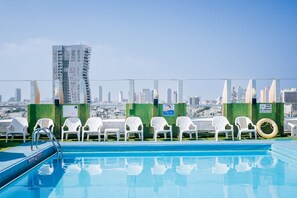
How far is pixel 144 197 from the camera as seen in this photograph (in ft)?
14.2

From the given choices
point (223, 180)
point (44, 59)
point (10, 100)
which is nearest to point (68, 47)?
point (44, 59)

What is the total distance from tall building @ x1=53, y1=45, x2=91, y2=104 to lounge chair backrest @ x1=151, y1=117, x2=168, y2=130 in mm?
2252

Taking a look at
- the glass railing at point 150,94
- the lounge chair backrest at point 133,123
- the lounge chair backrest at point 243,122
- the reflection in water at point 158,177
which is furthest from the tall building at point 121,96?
the lounge chair backrest at point 243,122

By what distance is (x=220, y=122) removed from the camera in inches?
370

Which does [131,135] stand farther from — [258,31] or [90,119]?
[258,31]

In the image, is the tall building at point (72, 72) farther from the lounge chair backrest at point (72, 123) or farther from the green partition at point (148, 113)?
the green partition at point (148, 113)

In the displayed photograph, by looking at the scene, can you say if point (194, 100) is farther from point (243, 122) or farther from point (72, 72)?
point (72, 72)

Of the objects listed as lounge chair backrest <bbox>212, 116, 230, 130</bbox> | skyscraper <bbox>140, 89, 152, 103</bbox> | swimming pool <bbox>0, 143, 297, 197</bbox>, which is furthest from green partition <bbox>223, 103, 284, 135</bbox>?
skyscraper <bbox>140, 89, 152, 103</bbox>

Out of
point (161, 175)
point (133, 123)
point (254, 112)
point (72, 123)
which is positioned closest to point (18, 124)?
point (72, 123)

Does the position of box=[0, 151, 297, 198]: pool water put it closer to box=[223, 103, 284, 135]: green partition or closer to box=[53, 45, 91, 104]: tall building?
box=[223, 103, 284, 135]: green partition

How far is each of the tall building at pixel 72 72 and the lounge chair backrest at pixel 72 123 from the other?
0.67 metres

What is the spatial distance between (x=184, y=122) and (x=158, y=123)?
31.0 inches

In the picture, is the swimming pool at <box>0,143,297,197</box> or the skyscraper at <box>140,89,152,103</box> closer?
the swimming pool at <box>0,143,297,197</box>

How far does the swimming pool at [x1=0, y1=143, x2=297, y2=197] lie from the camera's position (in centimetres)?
462
